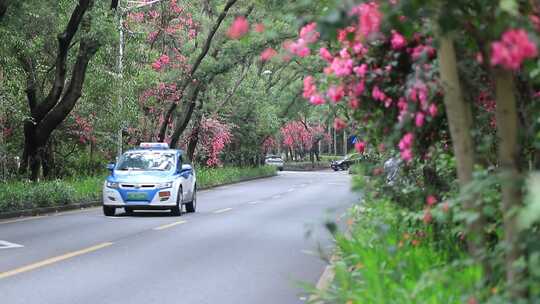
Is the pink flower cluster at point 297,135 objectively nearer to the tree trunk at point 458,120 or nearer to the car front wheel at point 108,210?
the car front wheel at point 108,210

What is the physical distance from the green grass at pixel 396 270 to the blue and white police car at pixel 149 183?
1085 cm

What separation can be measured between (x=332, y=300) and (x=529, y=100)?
209cm

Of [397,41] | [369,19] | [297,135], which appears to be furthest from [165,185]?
[297,135]

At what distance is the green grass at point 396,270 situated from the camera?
202 inches

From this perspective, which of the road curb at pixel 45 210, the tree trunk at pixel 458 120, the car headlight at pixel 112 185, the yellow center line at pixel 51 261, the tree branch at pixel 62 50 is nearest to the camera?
the tree trunk at pixel 458 120

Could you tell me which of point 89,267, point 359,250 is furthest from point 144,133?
point 359,250

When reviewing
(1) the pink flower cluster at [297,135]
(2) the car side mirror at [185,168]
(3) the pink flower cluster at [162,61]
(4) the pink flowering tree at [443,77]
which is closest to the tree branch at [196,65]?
(3) the pink flower cluster at [162,61]

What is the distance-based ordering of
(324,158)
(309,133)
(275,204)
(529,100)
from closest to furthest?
(529,100)
(275,204)
(309,133)
(324,158)

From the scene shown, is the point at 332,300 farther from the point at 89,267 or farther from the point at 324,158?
the point at 324,158

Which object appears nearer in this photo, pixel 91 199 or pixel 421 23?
pixel 421 23

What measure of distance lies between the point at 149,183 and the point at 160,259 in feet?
27.7

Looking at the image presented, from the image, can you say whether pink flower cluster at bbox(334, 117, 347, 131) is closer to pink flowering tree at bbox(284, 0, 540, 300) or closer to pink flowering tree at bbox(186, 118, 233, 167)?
pink flowering tree at bbox(284, 0, 540, 300)

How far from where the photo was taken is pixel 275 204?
81.8 feet

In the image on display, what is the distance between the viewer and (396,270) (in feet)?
20.1
